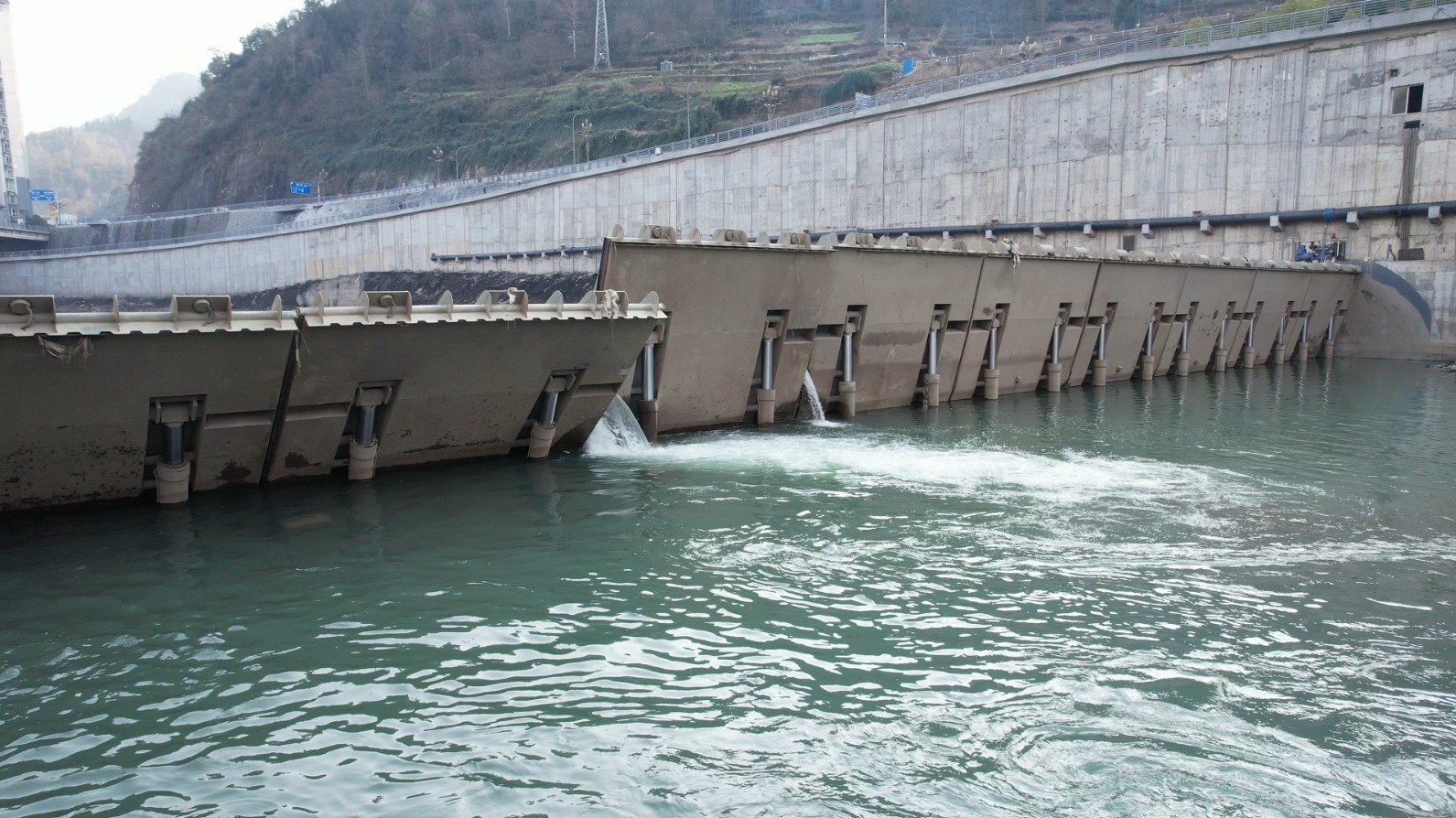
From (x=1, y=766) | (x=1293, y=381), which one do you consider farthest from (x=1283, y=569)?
(x=1293, y=381)

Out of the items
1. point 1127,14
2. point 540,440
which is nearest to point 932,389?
point 540,440

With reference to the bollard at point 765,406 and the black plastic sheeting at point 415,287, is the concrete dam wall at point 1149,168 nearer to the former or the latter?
the black plastic sheeting at point 415,287

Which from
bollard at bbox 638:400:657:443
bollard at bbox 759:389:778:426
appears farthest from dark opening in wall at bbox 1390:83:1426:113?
bollard at bbox 638:400:657:443

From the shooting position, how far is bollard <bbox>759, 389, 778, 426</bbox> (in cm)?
1889

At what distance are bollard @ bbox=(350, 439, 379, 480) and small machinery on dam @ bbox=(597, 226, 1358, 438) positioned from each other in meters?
4.21

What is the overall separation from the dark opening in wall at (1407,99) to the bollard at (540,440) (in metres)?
36.2

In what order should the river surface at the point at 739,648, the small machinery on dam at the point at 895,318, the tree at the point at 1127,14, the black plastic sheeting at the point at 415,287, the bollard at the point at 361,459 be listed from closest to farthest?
1. the river surface at the point at 739,648
2. the bollard at the point at 361,459
3. the small machinery on dam at the point at 895,318
4. the black plastic sheeting at the point at 415,287
5. the tree at the point at 1127,14

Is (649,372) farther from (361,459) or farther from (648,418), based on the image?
(361,459)

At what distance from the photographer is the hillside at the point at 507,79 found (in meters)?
113

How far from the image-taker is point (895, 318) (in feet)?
69.2

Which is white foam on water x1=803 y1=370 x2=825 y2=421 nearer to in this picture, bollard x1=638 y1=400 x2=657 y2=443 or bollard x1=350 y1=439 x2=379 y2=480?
bollard x1=638 y1=400 x2=657 y2=443

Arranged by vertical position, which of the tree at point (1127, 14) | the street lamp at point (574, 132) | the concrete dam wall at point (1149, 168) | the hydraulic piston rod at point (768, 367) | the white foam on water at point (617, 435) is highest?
the tree at point (1127, 14)

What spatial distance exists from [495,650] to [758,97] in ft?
349

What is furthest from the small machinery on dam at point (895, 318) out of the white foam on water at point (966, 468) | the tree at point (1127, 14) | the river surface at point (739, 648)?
the tree at point (1127, 14)
